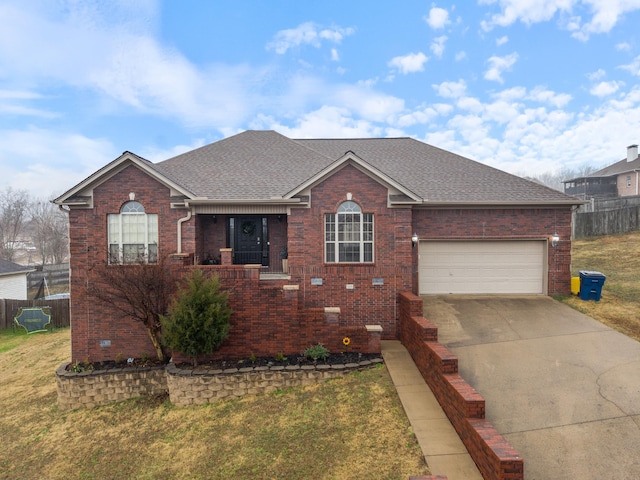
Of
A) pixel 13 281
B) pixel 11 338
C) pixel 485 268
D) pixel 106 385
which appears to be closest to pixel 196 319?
pixel 106 385

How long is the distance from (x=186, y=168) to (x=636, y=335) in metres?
15.1

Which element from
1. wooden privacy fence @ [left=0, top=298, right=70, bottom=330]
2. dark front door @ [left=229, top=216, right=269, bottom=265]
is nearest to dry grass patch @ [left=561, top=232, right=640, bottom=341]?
dark front door @ [left=229, top=216, right=269, bottom=265]

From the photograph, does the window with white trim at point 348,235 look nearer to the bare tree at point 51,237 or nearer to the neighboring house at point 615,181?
the neighboring house at point 615,181

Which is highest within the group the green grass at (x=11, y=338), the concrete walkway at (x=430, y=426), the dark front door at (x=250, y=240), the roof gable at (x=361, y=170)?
the roof gable at (x=361, y=170)

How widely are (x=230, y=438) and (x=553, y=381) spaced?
6.79m

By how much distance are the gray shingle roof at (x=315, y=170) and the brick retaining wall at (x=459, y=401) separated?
4.55m

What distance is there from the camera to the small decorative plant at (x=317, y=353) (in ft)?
29.3

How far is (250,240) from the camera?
1301cm

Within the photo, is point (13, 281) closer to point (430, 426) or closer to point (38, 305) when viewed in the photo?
point (38, 305)

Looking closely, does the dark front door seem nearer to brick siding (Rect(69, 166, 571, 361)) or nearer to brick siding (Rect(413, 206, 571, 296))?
brick siding (Rect(69, 166, 571, 361))

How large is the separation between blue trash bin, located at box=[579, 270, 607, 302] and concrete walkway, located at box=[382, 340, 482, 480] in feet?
23.7

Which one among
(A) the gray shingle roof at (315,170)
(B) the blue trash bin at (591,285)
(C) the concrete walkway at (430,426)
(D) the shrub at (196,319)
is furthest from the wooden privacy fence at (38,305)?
(B) the blue trash bin at (591,285)

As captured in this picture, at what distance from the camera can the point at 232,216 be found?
41.9ft

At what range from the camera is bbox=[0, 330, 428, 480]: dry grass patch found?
19.4 feet
